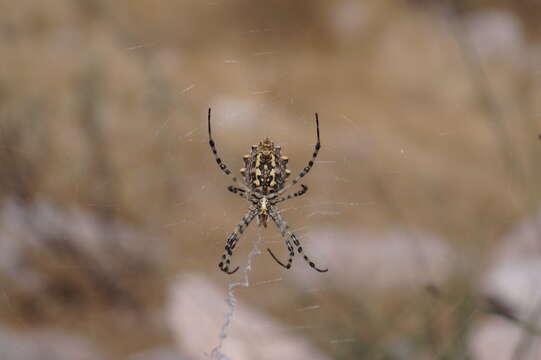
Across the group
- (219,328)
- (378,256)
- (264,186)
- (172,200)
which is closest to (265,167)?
(264,186)

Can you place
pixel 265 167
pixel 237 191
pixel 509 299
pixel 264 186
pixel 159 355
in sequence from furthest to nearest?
pixel 159 355, pixel 509 299, pixel 237 191, pixel 264 186, pixel 265 167

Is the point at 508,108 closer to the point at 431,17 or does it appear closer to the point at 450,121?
the point at 450,121

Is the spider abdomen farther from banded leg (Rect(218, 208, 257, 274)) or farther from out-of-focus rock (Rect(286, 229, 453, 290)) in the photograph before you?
out-of-focus rock (Rect(286, 229, 453, 290))

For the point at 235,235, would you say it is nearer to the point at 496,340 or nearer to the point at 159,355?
the point at 496,340

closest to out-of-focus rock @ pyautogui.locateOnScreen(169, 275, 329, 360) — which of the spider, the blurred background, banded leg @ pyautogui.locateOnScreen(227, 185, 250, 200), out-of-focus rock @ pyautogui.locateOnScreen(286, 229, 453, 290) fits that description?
the blurred background

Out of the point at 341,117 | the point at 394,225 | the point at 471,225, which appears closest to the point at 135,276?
the point at 394,225

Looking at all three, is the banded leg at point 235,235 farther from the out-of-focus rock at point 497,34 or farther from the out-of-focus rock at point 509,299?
the out-of-focus rock at point 497,34

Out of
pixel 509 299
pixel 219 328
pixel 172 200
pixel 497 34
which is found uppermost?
pixel 497 34

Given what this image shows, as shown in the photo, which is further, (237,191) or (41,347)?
(41,347)
